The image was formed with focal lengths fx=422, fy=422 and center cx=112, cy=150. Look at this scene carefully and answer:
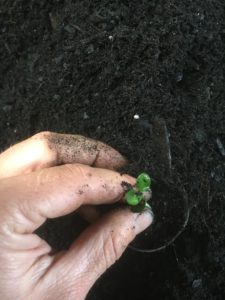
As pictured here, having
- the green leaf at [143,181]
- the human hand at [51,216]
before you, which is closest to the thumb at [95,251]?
the human hand at [51,216]

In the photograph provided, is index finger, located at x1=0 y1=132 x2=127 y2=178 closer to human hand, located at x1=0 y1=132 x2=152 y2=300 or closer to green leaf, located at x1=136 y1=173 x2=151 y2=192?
human hand, located at x1=0 y1=132 x2=152 y2=300

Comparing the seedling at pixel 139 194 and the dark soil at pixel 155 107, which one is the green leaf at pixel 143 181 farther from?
the dark soil at pixel 155 107

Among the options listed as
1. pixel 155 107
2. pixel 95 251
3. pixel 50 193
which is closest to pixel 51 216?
pixel 50 193

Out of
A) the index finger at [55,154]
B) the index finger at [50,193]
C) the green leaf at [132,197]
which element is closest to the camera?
the index finger at [50,193]

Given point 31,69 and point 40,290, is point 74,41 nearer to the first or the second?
point 31,69

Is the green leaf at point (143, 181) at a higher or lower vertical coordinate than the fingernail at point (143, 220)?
higher

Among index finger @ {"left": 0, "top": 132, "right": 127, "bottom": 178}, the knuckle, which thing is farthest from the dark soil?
the knuckle

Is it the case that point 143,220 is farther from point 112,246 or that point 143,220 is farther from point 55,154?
point 55,154
